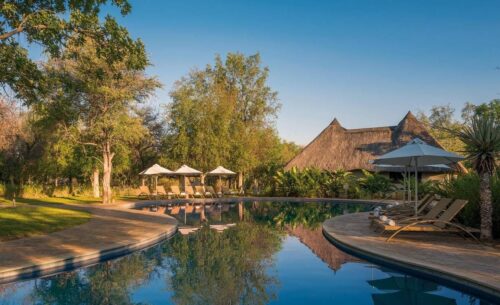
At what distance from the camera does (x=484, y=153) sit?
29.8ft

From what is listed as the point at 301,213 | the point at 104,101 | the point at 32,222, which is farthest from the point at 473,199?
the point at 104,101

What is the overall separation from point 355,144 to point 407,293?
25.3 metres

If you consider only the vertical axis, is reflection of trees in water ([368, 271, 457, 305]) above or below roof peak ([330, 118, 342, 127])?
below

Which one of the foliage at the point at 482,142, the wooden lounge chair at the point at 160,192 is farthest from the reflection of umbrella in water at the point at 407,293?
the wooden lounge chair at the point at 160,192

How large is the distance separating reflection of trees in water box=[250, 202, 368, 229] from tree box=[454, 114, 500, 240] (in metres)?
5.73

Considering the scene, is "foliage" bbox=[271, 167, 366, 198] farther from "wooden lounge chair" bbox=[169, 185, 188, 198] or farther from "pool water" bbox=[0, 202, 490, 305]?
"pool water" bbox=[0, 202, 490, 305]

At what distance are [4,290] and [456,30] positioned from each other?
22.6 metres

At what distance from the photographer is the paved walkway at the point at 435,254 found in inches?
242

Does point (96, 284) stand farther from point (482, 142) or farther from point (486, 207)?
point (482, 142)

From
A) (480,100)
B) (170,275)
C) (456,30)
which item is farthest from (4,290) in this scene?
(480,100)

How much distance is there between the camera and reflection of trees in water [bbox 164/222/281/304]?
6.39m

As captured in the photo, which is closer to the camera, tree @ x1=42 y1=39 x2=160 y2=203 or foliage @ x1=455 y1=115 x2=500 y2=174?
foliage @ x1=455 y1=115 x2=500 y2=174

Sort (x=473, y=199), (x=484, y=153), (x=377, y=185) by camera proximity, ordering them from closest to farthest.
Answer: (x=484, y=153) < (x=473, y=199) < (x=377, y=185)

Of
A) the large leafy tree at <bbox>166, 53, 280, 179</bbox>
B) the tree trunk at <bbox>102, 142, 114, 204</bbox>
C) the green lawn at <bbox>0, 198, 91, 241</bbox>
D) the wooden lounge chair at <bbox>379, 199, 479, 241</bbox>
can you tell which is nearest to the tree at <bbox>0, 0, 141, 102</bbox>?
the green lawn at <bbox>0, 198, 91, 241</bbox>
